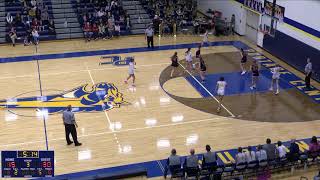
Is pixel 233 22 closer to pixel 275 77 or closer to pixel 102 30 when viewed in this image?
pixel 102 30

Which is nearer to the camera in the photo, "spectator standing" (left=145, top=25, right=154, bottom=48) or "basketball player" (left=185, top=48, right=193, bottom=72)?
"basketball player" (left=185, top=48, right=193, bottom=72)

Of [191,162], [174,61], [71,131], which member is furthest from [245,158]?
[174,61]

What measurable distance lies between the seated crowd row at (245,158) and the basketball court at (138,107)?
1.77 metres

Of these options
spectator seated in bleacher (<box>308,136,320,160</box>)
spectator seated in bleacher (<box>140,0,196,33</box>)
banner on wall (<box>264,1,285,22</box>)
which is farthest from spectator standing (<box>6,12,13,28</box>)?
spectator seated in bleacher (<box>308,136,320,160</box>)

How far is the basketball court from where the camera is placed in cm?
1521

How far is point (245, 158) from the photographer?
13.1 meters

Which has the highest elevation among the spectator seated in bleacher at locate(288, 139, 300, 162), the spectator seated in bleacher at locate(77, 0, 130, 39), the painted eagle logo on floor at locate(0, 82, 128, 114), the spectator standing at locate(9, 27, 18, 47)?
the spectator seated in bleacher at locate(77, 0, 130, 39)

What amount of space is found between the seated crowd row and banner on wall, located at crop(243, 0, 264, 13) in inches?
564

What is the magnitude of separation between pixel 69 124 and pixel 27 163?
3798 mm

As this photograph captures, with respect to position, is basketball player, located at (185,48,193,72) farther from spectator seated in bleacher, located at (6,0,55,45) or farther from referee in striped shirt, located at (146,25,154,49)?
spectator seated in bleacher, located at (6,0,55,45)

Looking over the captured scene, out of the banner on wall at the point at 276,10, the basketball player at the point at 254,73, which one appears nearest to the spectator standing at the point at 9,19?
the banner on wall at the point at 276,10

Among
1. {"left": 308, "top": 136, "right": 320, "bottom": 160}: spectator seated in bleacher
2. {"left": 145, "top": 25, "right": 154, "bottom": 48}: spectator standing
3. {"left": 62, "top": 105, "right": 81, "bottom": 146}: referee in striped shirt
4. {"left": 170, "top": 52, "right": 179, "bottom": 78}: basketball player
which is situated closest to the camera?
{"left": 308, "top": 136, "right": 320, "bottom": 160}: spectator seated in bleacher

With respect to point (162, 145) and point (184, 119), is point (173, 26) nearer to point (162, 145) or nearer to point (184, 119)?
point (184, 119)

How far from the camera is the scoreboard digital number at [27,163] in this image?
10.9 m
